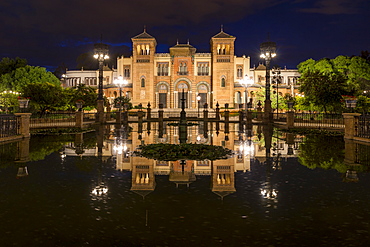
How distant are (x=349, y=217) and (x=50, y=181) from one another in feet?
19.0

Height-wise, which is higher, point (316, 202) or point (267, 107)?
point (267, 107)

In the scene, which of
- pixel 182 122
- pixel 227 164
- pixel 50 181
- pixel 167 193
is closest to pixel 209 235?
pixel 167 193

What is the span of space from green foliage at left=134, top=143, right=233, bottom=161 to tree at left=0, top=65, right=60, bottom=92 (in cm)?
5179

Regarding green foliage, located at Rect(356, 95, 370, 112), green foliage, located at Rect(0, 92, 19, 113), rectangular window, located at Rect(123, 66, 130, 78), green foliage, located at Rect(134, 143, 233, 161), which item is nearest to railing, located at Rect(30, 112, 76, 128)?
green foliage, located at Rect(0, 92, 19, 113)

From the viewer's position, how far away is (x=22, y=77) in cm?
5888

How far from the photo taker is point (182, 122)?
30641mm

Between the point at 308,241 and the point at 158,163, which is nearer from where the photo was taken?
the point at 308,241

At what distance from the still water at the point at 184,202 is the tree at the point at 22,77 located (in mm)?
54095

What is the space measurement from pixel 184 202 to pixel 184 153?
4.99 meters

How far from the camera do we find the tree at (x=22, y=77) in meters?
58.3

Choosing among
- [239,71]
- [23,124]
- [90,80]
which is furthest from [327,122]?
[90,80]

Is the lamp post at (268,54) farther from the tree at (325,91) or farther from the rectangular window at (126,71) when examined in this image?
the rectangular window at (126,71)

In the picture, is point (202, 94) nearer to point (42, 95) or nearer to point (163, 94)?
point (163, 94)

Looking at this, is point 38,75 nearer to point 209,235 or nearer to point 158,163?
point 158,163
